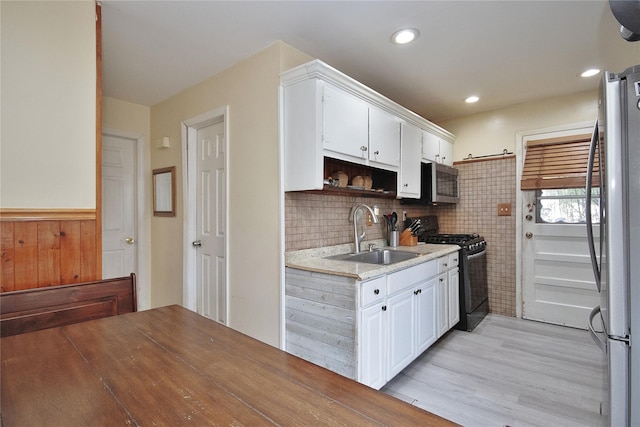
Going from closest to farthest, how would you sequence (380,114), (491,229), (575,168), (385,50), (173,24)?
(173,24), (385,50), (380,114), (575,168), (491,229)

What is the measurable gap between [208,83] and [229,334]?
95.2 inches

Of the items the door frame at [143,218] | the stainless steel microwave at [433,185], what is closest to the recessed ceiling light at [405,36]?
the stainless steel microwave at [433,185]

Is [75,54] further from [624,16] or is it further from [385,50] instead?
[624,16]

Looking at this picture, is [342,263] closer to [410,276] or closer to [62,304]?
[410,276]

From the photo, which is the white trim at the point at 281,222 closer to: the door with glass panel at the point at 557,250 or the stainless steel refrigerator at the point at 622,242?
the stainless steel refrigerator at the point at 622,242

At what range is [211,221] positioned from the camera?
2.89 meters

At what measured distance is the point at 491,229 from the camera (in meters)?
3.76

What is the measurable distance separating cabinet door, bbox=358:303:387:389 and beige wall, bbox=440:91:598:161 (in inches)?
110

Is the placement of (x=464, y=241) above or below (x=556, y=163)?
below

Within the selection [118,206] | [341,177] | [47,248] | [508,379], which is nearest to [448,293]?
[508,379]

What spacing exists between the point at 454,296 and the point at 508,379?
2.86ft

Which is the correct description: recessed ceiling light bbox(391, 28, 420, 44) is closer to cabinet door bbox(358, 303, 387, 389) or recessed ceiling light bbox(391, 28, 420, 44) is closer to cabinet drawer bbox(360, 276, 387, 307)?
cabinet drawer bbox(360, 276, 387, 307)

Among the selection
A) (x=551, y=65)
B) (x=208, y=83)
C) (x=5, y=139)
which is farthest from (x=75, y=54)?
(x=551, y=65)

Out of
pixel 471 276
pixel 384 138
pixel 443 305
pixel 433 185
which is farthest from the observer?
pixel 433 185
